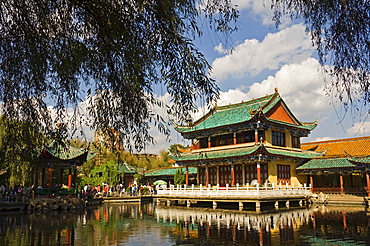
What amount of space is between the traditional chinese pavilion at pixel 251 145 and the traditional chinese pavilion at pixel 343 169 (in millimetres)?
1165

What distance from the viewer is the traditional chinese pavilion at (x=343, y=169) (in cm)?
2367

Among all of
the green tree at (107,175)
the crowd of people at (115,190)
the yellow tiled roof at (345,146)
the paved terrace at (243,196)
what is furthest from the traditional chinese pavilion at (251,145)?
the green tree at (107,175)

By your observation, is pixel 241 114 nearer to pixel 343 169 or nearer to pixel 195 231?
pixel 343 169

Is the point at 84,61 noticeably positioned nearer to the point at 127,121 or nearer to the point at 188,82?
the point at 127,121

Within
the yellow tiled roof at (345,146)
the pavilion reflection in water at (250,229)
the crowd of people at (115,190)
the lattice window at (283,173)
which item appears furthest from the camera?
the crowd of people at (115,190)

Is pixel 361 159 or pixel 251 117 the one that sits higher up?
pixel 251 117

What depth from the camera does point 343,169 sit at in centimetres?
2484

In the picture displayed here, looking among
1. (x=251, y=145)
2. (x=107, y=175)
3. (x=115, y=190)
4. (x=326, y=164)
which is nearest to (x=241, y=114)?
(x=251, y=145)

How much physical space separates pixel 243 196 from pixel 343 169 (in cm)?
889

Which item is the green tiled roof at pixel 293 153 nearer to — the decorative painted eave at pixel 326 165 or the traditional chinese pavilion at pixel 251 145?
the traditional chinese pavilion at pixel 251 145

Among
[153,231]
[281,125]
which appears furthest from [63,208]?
[281,125]

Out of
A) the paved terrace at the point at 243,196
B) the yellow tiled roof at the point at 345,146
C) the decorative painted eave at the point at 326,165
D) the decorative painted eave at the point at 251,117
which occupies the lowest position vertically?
the paved terrace at the point at 243,196

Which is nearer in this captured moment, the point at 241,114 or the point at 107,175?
the point at 241,114

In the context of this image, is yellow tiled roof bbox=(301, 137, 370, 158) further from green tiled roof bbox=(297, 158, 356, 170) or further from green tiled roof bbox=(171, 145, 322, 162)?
green tiled roof bbox=(171, 145, 322, 162)
